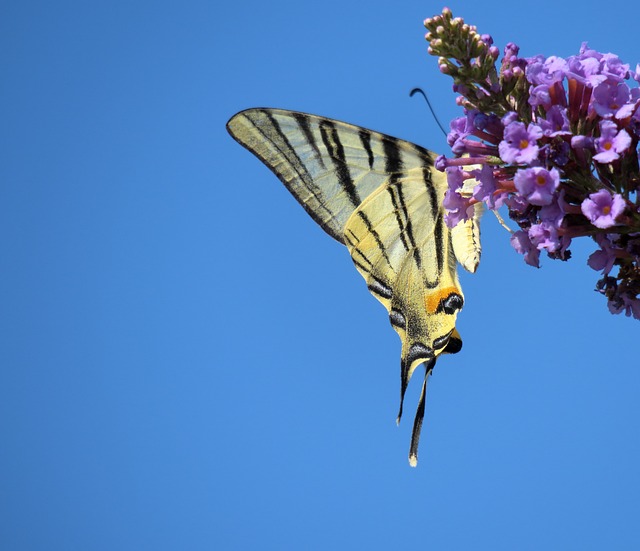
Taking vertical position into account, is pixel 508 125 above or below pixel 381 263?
below

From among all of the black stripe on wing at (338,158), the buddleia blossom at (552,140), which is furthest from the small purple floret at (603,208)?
the black stripe on wing at (338,158)

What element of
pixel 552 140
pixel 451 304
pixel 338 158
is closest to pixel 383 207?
pixel 338 158

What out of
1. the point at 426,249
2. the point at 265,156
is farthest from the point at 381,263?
the point at 265,156

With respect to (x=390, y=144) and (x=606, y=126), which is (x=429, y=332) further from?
(x=606, y=126)

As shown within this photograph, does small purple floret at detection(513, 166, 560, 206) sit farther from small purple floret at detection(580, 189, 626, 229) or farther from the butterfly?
the butterfly

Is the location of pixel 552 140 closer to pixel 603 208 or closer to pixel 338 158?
pixel 603 208

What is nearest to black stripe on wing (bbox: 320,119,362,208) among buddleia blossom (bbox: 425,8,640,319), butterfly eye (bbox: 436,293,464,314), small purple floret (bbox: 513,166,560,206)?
butterfly eye (bbox: 436,293,464,314)
